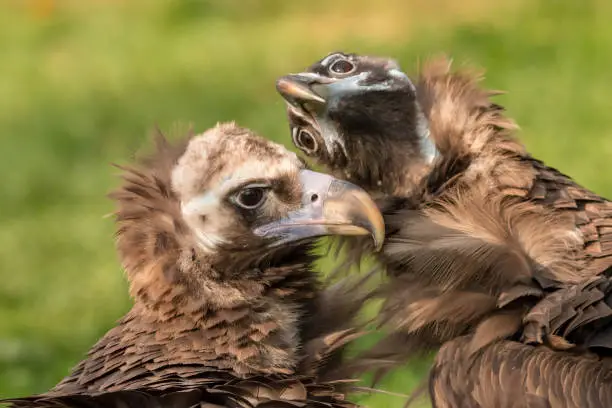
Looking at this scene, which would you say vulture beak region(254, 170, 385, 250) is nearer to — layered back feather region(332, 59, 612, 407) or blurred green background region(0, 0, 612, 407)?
layered back feather region(332, 59, 612, 407)

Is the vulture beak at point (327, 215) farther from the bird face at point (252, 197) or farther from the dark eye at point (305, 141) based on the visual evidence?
the dark eye at point (305, 141)

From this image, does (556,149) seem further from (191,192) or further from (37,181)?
(191,192)

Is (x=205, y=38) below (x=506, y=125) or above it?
above

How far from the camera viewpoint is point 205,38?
582 inches

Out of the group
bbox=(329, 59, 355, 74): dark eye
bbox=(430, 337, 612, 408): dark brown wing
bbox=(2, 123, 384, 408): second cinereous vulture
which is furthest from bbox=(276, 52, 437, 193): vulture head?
bbox=(430, 337, 612, 408): dark brown wing

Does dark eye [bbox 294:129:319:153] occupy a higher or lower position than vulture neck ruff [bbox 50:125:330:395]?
higher

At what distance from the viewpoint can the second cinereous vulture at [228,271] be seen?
4.28 m

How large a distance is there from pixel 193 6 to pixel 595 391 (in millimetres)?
12124

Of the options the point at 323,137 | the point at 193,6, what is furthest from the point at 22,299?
the point at 193,6

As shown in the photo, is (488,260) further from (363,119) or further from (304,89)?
(304,89)

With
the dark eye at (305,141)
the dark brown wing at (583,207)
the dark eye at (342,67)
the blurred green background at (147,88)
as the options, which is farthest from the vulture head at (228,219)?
the blurred green background at (147,88)

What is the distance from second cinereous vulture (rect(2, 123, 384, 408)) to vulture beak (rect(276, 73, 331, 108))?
0.25 meters

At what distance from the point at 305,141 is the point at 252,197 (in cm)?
48

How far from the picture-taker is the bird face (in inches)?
173
